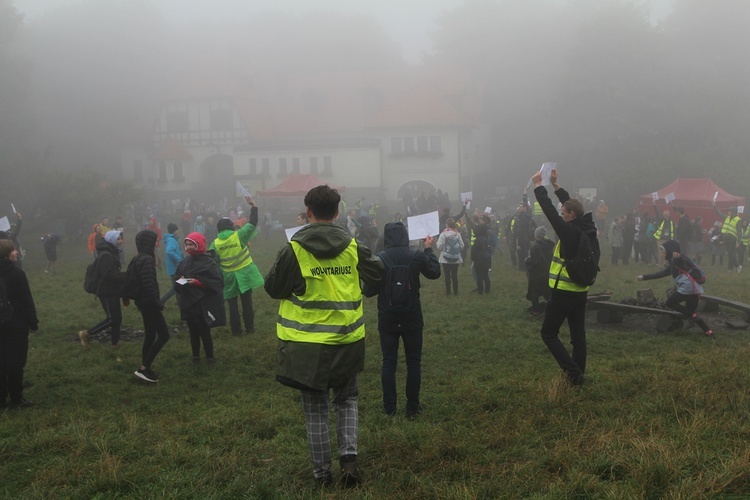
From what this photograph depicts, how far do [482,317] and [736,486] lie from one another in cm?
774

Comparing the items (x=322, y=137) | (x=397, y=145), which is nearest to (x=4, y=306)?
(x=397, y=145)

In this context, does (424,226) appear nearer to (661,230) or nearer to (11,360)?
(11,360)

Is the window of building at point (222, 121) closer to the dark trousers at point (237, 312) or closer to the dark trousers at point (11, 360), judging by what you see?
A: the dark trousers at point (237, 312)

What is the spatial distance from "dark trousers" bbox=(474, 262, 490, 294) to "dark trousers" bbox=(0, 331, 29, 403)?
9.46 meters

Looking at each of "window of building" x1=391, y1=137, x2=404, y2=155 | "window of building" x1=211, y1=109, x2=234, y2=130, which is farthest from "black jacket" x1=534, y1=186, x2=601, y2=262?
"window of building" x1=211, y1=109, x2=234, y2=130

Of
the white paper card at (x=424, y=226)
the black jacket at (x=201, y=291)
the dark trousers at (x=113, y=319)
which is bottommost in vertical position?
the dark trousers at (x=113, y=319)

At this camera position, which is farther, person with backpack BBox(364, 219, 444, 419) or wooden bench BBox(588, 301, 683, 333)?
wooden bench BBox(588, 301, 683, 333)

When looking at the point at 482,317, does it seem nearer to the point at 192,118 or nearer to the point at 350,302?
the point at 350,302

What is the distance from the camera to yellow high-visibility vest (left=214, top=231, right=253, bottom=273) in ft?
31.8

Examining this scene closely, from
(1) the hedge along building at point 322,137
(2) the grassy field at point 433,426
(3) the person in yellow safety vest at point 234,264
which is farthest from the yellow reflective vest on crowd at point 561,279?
(1) the hedge along building at point 322,137

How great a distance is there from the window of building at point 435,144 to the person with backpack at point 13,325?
40.8 meters

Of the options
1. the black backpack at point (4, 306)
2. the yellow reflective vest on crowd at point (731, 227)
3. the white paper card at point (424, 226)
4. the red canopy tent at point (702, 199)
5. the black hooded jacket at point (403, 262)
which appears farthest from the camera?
the red canopy tent at point (702, 199)

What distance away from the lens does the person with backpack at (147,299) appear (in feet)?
25.3

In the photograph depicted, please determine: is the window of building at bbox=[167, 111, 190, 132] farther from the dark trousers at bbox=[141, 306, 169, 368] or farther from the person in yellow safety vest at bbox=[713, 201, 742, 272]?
the dark trousers at bbox=[141, 306, 169, 368]
